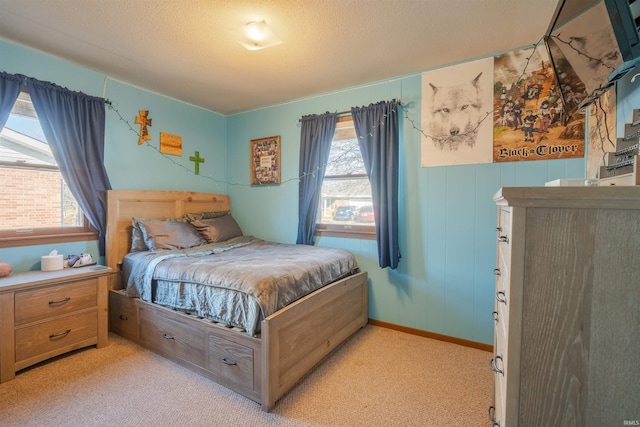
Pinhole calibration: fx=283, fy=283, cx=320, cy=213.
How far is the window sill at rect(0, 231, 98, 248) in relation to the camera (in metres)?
2.15

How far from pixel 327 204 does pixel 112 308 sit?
2.27 m

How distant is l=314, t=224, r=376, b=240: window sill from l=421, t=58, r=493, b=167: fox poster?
0.83 meters

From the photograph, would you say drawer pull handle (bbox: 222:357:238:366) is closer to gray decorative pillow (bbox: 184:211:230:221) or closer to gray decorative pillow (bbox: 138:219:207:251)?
gray decorative pillow (bbox: 138:219:207:251)

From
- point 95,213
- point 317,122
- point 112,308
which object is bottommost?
point 112,308

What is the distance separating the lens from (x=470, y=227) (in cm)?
243

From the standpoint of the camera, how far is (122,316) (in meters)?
2.45

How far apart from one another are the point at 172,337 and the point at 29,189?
1.72 metres

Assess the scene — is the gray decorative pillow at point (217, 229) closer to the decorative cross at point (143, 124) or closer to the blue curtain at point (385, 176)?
the decorative cross at point (143, 124)

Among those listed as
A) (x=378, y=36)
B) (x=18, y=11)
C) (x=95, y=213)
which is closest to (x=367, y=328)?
(x=378, y=36)

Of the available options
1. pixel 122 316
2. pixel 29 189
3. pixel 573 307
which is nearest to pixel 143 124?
pixel 29 189

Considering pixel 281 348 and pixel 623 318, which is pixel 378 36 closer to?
pixel 623 318

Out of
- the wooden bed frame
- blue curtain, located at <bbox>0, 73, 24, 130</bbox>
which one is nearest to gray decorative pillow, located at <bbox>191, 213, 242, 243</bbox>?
the wooden bed frame

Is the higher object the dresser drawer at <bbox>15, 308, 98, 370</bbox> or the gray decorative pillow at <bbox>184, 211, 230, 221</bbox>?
the gray decorative pillow at <bbox>184, 211, 230, 221</bbox>

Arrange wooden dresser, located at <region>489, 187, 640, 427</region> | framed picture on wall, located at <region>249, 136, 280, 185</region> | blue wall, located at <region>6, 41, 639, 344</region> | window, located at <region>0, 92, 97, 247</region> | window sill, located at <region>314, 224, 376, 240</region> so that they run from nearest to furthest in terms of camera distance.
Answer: wooden dresser, located at <region>489, 187, 640, 427</region>, window, located at <region>0, 92, 97, 247</region>, blue wall, located at <region>6, 41, 639, 344</region>, window sill, located at <region>314, 224, 376, 240</region>, framed picture on wall, located at <region>249, 136, 280, 185</region>
